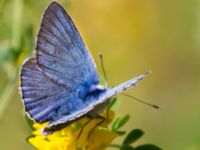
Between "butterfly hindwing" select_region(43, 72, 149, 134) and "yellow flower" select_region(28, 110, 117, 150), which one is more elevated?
"butterfly hindwing" select_region(43, 72, 149, 134)

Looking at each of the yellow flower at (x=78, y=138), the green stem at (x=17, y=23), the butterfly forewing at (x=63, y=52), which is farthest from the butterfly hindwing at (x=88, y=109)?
the green stem at (x=17, y=23)

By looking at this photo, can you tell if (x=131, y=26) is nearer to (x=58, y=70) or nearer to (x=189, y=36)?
(x=189, y=36)

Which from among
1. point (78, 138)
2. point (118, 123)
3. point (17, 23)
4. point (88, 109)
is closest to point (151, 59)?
point (17, 23)

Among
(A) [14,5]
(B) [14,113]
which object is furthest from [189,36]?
(A) [14,5]

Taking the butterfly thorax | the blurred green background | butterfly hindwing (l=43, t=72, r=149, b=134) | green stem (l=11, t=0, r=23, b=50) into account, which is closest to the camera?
butterfly hindwing (l=43, t=72, r=149, b=134)

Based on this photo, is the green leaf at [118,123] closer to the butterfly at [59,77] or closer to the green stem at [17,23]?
the butterfly at [59,77]

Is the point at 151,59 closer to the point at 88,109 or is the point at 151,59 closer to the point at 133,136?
the point at 133,136

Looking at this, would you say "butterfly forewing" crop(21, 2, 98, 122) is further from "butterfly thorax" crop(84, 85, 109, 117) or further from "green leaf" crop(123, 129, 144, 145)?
"green leaf" crop(123, 129, 144, 145)

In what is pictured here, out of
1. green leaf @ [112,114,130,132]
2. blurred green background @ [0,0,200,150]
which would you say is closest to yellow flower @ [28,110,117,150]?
green leaf @ [112,114,130,132]
